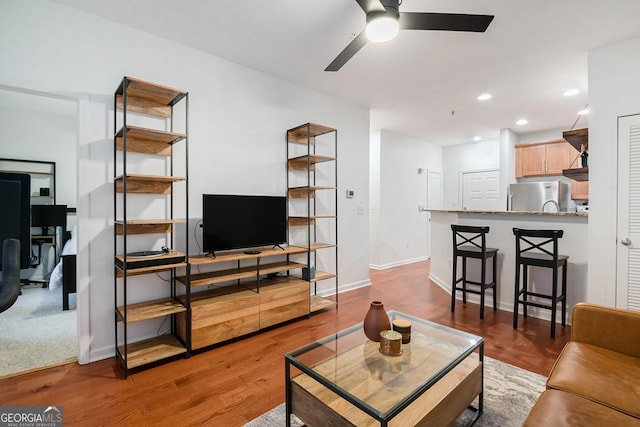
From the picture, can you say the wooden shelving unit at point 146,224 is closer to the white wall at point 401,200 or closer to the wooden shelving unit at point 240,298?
the wooden shelving unit at point 240,298

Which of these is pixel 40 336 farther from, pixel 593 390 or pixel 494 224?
pixel 494 224

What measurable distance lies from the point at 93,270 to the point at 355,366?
2.23m

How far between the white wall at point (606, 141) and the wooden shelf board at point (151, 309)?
3.83 m

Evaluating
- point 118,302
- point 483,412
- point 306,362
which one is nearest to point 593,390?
point 483,412

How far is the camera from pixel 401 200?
21.5ft

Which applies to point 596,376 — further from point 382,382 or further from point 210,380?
point 210,380

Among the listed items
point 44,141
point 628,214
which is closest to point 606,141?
point 628,214

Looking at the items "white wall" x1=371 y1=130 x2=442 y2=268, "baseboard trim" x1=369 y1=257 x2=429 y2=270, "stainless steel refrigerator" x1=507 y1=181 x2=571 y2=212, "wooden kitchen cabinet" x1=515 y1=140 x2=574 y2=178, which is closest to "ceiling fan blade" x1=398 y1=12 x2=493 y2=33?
"white wall" x1=371 y1=130 x2=442 y2=268

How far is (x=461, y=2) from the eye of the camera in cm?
227

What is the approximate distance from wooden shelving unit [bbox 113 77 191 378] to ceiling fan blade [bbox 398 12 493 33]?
5.84 ft

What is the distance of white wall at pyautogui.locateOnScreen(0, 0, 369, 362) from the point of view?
2268 mm

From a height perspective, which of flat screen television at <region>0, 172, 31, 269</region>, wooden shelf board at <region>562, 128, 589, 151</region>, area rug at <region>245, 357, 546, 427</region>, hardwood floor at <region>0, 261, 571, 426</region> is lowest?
hardwood floor at <region>0, 261, 571, 426</region>

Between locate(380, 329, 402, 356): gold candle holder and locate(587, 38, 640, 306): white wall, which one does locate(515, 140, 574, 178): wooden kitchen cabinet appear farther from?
locate(380, 329, 402, 356): gold candle holder

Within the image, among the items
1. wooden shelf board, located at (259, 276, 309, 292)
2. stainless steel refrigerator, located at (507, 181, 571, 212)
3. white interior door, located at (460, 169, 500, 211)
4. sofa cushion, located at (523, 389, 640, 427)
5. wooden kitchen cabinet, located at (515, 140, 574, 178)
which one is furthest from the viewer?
white interior door, located at (460, 169, 500, 211)
